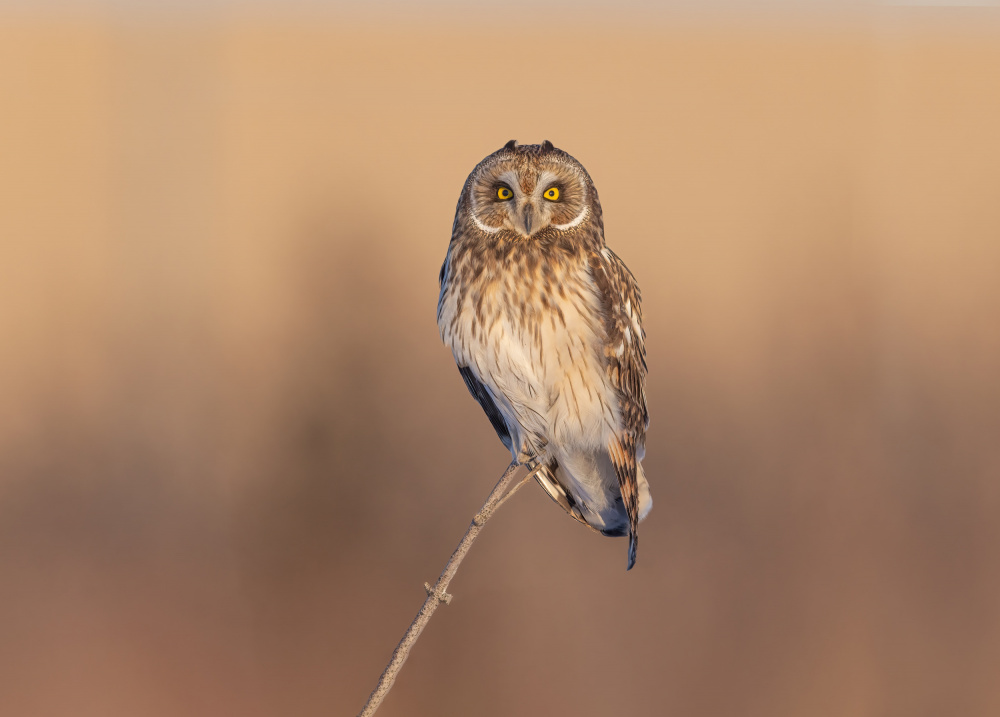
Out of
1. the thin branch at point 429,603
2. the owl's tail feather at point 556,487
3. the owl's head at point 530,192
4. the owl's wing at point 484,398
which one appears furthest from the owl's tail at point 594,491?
the owl's head at point 530,192

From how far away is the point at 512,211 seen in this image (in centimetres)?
115

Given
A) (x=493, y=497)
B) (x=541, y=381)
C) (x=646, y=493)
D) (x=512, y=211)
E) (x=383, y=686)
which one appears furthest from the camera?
(x=646, y=493)

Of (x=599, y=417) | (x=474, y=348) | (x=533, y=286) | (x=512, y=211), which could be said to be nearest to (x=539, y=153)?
(x=512, y=211)

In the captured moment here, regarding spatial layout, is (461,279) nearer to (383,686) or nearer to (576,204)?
(576,204)

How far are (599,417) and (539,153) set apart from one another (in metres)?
0.46

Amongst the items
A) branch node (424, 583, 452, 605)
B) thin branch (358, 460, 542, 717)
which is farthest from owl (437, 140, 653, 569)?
branch node (424, 583, 452, 605)

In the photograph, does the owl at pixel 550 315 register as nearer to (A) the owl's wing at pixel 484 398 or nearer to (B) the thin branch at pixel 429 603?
(A) the owl's wing at pixel 484 398

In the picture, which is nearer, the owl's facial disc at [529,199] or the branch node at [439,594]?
the branch node at [439,594]

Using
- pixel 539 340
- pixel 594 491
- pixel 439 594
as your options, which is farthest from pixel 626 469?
pixel 439 594

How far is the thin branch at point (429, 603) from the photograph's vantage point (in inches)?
33.2

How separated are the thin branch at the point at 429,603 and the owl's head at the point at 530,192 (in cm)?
38

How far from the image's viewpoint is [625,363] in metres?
1.30

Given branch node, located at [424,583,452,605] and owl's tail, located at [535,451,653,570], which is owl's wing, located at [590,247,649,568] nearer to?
owl's tail, located at [535,451,653,570]

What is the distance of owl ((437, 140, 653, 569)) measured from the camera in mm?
1157
